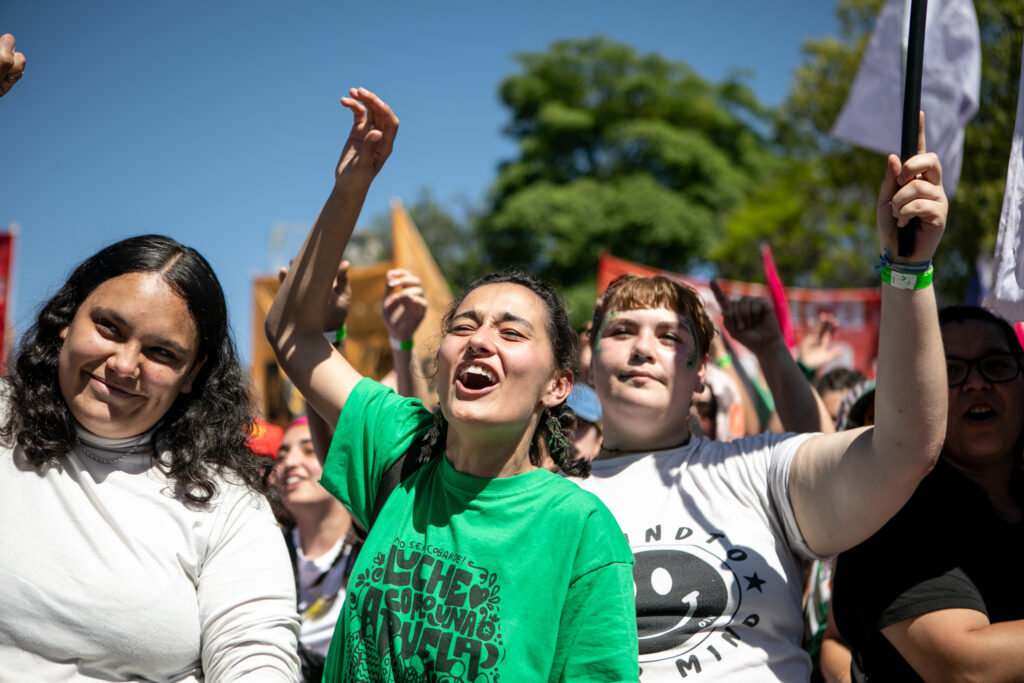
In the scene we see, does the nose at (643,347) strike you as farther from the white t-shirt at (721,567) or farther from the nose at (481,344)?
the nose at (481,344)

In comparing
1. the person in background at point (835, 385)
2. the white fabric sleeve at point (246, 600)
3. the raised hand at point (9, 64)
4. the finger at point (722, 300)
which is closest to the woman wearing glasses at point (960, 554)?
the finger at point (722, 300)

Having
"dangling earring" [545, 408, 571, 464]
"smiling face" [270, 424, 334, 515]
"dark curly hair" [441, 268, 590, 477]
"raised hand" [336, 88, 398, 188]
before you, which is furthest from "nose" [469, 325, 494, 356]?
"smiling face" [270, 424, 334, 515]

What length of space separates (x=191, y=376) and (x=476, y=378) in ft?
2.49

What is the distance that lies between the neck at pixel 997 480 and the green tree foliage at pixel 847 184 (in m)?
6.27

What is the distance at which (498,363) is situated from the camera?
197 cm

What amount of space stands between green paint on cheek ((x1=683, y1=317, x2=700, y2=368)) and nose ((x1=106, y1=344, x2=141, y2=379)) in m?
1.54

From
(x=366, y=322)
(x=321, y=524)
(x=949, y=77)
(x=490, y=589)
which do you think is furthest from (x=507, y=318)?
(x=366, y=322)

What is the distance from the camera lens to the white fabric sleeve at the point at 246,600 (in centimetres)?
188

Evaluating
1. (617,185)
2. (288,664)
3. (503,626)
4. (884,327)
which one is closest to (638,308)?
(884,327)

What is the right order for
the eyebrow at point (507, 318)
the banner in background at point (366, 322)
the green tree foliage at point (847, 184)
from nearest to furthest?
1. the eyebrow at point (507, 318)
2. the banner in background at point (366, 322)
3. the green tree foliage at point (847, 184)

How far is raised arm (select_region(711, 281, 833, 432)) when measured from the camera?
2.87 m

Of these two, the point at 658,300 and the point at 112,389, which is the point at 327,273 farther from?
the point at 658,300

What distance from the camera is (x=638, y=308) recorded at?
2678mm

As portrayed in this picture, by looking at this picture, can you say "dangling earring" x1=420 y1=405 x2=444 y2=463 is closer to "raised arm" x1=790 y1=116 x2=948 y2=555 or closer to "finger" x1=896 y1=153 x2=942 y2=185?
"raised arm" x1=790 y1=116 x2=948 y2=555
